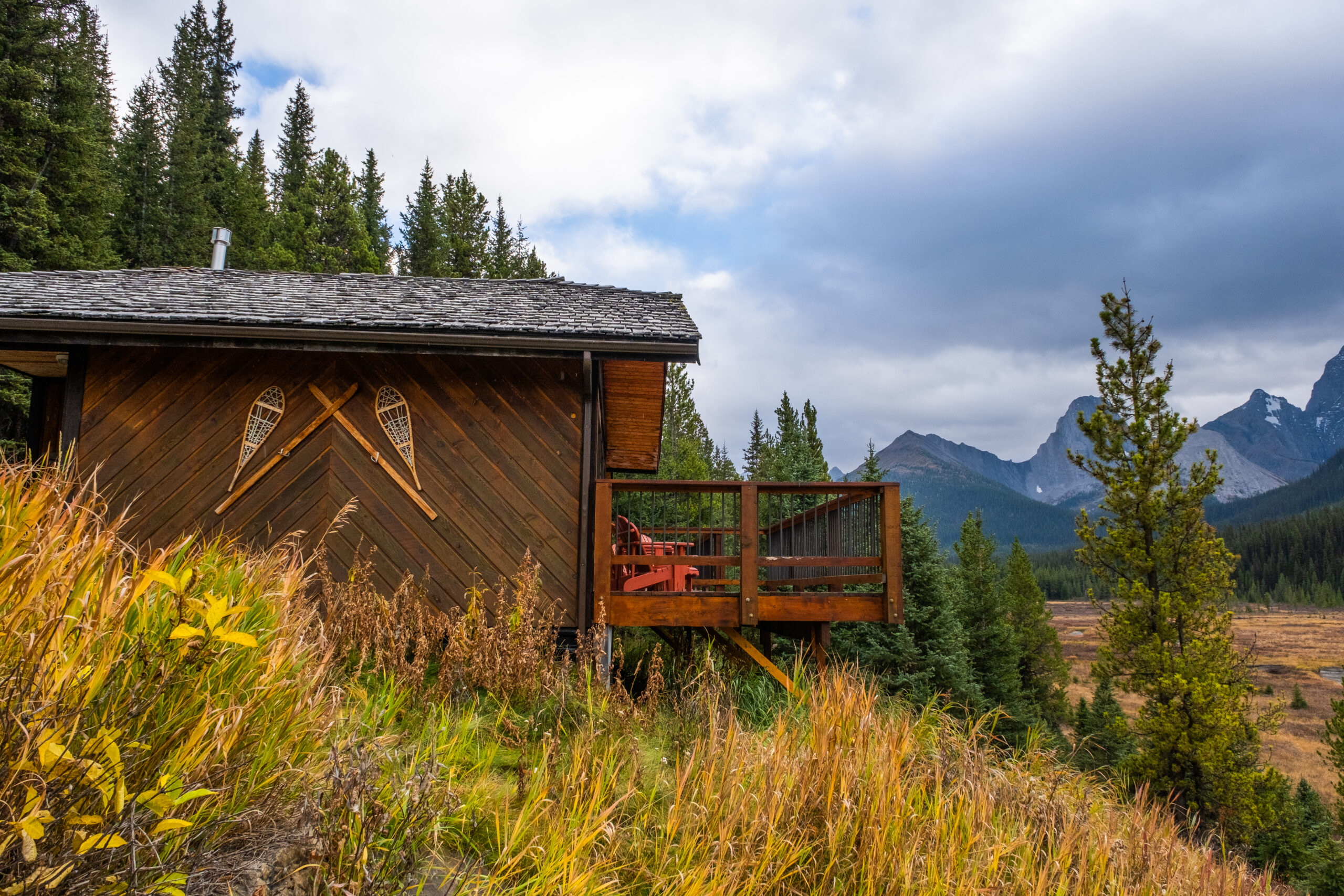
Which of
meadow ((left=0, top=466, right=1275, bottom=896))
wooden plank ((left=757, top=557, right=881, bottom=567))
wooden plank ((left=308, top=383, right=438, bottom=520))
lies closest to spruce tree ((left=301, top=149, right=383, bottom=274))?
wooden plank ((left=308, top=383, right=438, bottom=520))

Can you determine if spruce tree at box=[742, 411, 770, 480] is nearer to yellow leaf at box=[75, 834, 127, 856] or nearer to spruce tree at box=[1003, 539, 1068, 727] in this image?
spruce tree at box=[1003, 539, 1068, 727]

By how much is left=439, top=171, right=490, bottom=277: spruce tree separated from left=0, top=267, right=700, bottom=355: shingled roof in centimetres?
2854

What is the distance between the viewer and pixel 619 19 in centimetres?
720

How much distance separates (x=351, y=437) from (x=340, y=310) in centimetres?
125

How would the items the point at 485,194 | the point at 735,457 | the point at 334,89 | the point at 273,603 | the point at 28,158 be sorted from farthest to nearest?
Answer: the point at 735,457
the point at 334,89
the point at 485,194
the point at 28,158
the point at 273,603

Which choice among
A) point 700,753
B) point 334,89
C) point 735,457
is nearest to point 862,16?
point 700,753

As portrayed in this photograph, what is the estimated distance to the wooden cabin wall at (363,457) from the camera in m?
6.56

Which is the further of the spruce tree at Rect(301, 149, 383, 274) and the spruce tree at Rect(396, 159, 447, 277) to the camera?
the spruce tree at Rect(396, 159, 447, 277)

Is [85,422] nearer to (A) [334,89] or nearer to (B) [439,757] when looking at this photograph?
(B) [439,757]

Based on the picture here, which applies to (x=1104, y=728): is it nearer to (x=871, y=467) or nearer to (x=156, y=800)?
(x=871, y=467)

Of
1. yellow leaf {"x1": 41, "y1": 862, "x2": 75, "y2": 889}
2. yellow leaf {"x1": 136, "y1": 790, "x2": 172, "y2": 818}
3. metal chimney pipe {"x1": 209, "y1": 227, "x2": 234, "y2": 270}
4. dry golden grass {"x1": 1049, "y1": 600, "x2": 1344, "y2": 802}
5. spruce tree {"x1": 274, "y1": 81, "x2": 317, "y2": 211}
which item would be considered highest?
spruce tree {"x1": 274, "y1": 81, "x2": 317, "y2": 211}

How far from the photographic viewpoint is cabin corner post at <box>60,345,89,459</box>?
6.54 meters

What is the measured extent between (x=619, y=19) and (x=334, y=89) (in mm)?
42676

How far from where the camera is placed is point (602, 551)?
6230 millimetres
